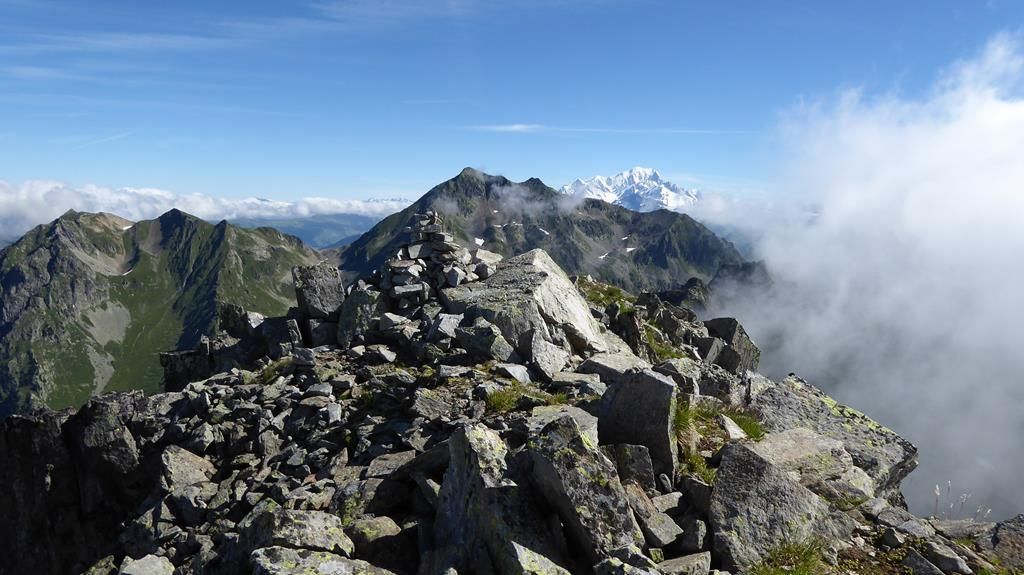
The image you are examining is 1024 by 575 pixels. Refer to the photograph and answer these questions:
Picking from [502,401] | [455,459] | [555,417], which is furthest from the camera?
[502,401]

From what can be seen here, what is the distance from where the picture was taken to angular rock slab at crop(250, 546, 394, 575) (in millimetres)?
8250

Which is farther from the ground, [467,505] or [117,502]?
[467,505]

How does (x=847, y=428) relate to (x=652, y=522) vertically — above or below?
above

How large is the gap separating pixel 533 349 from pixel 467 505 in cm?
966

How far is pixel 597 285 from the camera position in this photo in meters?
43.7

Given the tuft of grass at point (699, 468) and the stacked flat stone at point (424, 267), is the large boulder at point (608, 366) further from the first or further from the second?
the stacked flat stone at point (424, 267)

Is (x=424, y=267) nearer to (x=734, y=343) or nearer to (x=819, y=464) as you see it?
(x=819, y=464)

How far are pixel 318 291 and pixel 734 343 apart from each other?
1089 inches

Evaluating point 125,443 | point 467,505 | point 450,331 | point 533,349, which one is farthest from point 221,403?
point 467,505

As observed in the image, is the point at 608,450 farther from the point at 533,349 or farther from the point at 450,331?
the point at 450,331

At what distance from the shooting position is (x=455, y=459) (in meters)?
10.2

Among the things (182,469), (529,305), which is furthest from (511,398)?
(182,469)

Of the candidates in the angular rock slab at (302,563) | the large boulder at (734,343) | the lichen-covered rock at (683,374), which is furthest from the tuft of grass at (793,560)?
the large boulder at (734,343)

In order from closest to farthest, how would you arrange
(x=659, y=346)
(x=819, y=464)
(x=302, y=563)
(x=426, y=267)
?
1. (x=302, y=563)
2. (x=819, y=464)
3. (x=426, y=267)
4. (x=659, y=346)
